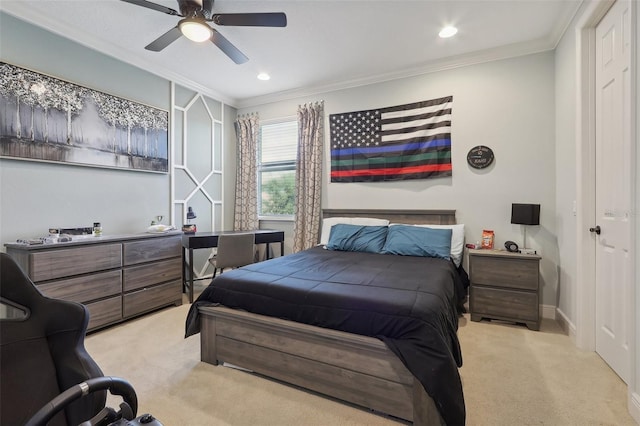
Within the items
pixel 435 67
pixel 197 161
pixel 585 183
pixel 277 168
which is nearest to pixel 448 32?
pixel 435 67

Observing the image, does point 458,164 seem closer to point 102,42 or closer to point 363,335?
point 363,335

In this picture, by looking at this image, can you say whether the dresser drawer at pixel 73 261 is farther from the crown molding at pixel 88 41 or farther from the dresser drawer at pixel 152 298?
the crown molding at pixel 88 41

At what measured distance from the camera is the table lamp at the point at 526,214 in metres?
2.89

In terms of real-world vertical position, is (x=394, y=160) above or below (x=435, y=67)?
below

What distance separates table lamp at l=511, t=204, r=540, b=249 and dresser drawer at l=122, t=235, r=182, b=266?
366cm

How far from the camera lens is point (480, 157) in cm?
332

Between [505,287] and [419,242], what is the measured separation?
0.86m

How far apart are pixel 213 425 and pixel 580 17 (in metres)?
3.86

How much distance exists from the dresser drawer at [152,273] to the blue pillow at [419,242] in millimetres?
2387

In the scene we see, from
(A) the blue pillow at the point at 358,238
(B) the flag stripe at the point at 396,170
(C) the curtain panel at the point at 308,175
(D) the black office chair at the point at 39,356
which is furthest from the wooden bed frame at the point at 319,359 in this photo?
(B) the flag stripe at the point at 396,170

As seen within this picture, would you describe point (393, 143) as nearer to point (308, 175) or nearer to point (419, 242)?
point (308, 175)

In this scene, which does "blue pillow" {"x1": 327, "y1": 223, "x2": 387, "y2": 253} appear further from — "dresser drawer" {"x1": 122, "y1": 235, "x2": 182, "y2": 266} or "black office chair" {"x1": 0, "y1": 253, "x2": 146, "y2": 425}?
"black office chair" {"x1": 0, "y1": 253, "x2": 146, "y2": 425}

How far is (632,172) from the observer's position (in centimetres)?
160

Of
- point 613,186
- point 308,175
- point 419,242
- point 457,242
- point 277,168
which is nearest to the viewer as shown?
Answer: point 613,186
